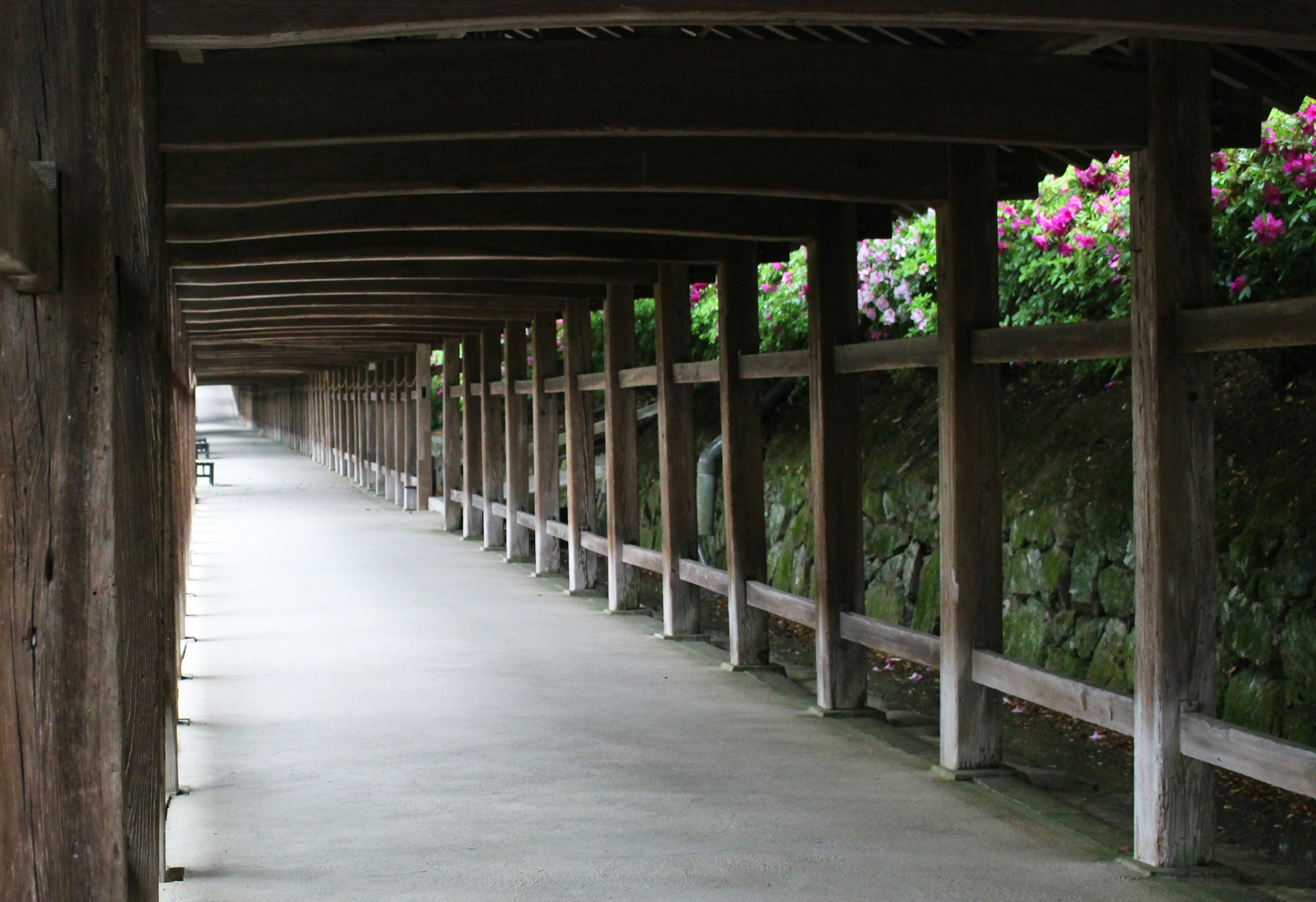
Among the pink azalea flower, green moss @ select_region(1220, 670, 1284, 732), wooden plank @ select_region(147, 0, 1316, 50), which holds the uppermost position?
wooden plank @ select_region(147, 0, 1316, 50)

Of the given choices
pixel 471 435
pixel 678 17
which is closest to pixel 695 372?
pixel 678 17

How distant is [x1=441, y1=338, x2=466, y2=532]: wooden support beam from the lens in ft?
53.9

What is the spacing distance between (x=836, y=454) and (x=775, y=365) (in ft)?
2.80

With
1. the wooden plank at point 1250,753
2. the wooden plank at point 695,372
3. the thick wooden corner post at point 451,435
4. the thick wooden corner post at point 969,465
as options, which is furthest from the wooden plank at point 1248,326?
the thick wooden corner post at point 451,435

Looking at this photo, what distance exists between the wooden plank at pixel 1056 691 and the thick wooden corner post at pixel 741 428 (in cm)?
253

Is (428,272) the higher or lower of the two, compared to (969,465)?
higher

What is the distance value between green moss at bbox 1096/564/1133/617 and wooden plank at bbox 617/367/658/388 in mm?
3026

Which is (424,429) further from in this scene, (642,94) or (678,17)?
(678,17)

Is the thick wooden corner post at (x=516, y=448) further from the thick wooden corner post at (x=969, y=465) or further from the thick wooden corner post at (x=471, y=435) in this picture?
the thick wooden corner post at (x=969, y=465)

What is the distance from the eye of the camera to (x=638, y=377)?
9.62m

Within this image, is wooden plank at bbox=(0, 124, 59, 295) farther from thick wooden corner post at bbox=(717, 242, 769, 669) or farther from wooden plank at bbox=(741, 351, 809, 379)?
thick wooden corner post at bbox=(717, 242, 769, 669)

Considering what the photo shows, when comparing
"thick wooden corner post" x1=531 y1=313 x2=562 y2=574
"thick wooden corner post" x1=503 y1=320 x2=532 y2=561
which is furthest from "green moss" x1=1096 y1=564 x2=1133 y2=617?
"thick wooden corner post" x1=503 y1=320 x2=532 y2=561

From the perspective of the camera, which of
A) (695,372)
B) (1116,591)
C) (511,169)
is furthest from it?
(695,372)

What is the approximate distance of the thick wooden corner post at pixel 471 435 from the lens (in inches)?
596
